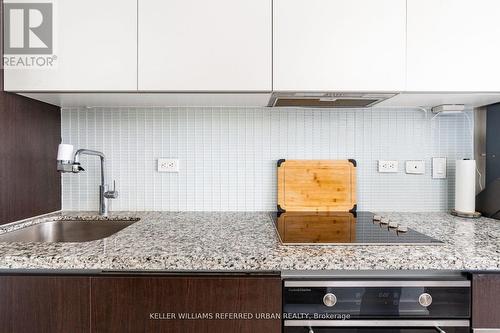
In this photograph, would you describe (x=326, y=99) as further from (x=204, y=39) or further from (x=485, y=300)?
(x=485, y=300)

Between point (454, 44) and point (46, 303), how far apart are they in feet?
5.85

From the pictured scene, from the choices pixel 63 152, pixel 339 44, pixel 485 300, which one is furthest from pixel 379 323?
pixel 63 152

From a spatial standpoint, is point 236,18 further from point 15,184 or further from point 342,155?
point 15,184

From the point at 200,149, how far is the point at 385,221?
99 centimetres

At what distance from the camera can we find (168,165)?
62.4 inches

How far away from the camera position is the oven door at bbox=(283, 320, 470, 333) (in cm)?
90

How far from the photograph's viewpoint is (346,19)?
1.19 metres

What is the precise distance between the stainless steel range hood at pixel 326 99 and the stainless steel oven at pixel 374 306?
754 millimetres

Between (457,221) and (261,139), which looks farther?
(261,139)

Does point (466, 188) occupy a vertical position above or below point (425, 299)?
above

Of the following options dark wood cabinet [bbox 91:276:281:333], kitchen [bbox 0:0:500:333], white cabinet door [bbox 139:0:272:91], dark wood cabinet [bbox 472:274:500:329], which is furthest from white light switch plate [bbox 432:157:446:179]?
dark wood cabinet [bbox 91:276:281:333]

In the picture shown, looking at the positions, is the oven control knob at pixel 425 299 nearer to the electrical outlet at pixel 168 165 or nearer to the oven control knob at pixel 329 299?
the oven control knob at pixel 329 299

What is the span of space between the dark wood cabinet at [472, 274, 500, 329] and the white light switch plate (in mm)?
788

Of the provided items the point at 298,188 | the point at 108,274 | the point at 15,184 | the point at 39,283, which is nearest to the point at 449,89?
the point at 298,188
